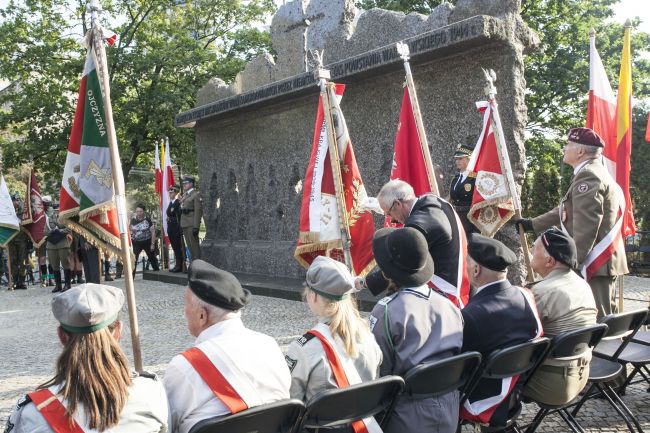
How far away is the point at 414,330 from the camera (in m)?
2.94

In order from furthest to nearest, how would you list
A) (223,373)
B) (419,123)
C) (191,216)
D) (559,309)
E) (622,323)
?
(191,216) → (419,123) → (622,323) → (559,309) → (223,373)

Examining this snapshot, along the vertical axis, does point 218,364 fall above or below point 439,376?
above

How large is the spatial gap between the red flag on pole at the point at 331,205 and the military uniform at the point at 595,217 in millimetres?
1705

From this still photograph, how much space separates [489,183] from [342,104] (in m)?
3.90

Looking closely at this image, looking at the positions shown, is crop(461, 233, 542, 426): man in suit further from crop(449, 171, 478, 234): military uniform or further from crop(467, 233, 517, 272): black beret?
crop(449, 171, 478, 234): military uniform

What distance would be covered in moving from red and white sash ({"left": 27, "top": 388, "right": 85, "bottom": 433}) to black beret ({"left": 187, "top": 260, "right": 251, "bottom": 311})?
0.66m

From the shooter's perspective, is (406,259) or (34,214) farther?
(34,214)

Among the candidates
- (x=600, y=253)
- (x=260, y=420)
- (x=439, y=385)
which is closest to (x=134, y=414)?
(x=260, y=420)

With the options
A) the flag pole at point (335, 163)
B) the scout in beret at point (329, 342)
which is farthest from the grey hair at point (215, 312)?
the flag pole at point (335, 163)

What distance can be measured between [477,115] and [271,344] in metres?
5.91

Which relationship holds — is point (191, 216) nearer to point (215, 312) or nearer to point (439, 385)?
point (439, 385)

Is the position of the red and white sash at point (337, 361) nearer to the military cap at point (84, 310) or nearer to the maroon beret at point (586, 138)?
the military cap at point (84, 310)

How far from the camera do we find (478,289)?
3393mm

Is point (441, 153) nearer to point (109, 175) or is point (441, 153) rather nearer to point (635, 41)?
point (109, 175)
